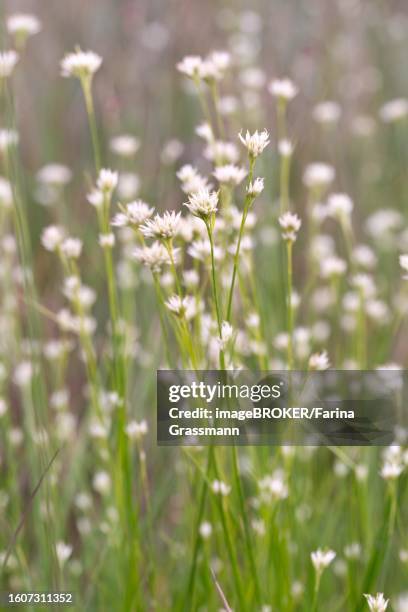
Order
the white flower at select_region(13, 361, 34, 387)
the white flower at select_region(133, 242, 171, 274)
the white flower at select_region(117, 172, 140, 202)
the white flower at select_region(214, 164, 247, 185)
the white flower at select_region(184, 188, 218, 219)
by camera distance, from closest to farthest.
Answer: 1. the white flower at select_region(184, 188, 218, 219)
2. the white flower at select_region(133, 242, 171, 274)
3. the white flower at select_region(214, 164, 247, 185)
4. the white flower at select_region(13, 361, 34, 387)
5. the white flower at select_region(117, 172, 140, 202)

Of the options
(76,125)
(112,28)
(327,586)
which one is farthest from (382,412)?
(112,28)

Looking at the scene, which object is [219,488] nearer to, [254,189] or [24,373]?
[254,189]

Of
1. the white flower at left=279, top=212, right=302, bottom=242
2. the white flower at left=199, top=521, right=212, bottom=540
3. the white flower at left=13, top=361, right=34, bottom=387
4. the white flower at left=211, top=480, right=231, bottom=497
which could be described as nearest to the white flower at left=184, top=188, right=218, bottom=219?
the white flower at left=279, top=212, right=302, bottom=242

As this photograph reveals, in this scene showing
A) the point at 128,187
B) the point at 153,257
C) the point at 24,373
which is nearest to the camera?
the point at 153,257

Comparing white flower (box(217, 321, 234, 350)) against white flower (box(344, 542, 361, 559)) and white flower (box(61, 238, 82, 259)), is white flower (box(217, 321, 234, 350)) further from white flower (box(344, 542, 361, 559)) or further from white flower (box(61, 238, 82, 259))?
white flower (box(344, 542, 361, 559))

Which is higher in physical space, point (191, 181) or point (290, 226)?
point (191, 181)

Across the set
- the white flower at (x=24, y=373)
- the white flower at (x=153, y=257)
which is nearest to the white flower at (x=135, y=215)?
the white flower at (x=153, y=257)

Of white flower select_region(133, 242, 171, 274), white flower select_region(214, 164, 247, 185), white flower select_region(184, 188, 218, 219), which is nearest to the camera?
white flower select_region(184, 188, 218, 219)

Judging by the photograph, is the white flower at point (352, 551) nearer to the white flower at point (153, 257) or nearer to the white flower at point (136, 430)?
the white flower at point (136, 430)

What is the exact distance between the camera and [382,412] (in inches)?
37.1

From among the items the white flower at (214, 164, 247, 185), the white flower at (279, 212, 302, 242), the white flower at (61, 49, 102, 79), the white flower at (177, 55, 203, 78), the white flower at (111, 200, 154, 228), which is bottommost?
the white flower at (279, 212, 302, 242)

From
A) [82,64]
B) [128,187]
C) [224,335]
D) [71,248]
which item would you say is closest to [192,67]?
[82,64]

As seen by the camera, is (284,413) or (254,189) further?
(284,413)

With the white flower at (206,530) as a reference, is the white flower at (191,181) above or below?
above
